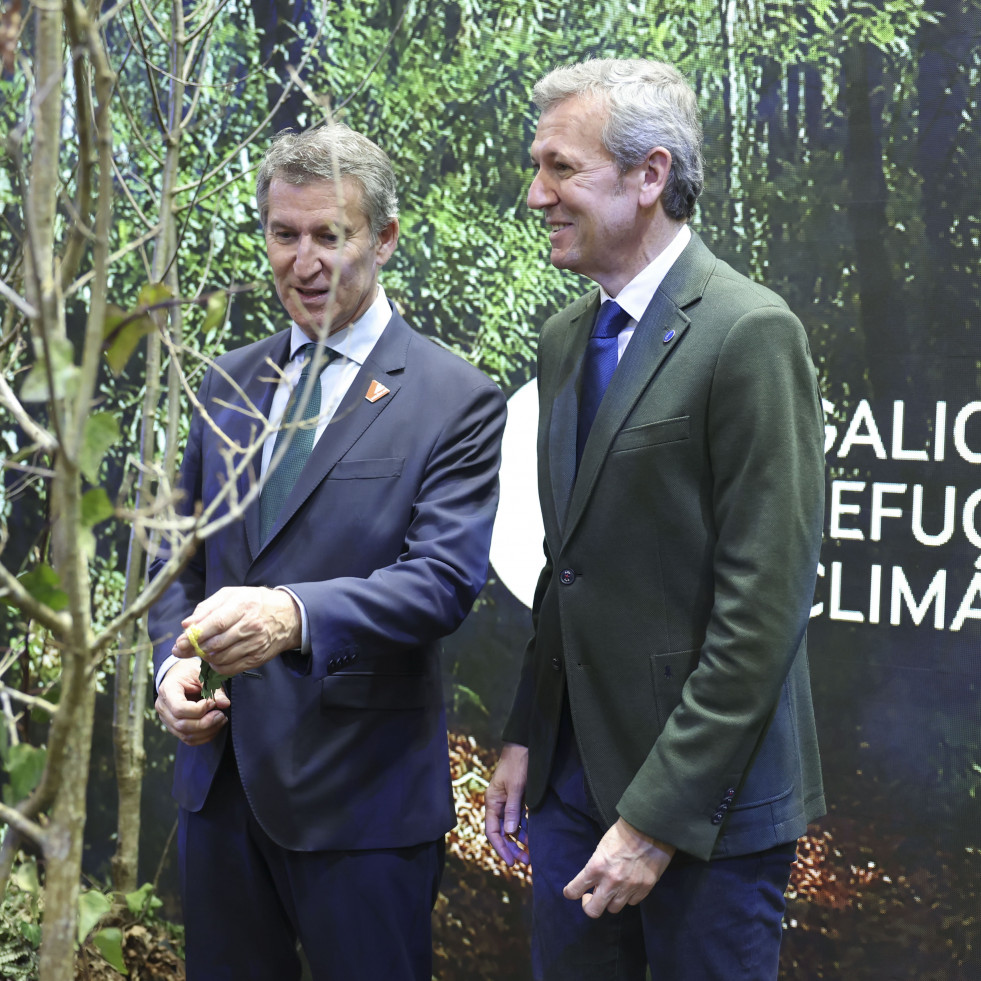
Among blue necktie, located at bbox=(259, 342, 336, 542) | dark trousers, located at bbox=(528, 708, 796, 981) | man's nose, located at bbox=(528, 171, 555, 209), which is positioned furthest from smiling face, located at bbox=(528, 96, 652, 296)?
dark trousers, located at bbox=(528, 708, 796, 981)

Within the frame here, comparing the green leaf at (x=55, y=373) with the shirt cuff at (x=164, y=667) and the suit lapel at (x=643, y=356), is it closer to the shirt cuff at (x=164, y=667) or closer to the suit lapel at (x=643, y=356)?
the suit lapel at (x=643, y=356)

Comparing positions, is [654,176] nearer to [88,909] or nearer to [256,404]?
[256,404]

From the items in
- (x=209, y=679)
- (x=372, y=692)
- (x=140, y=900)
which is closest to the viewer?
(x=209, y=679)

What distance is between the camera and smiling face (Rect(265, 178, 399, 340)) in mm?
1837

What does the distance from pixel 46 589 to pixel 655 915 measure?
3.60 ft

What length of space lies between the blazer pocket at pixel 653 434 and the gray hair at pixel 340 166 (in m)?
0.66

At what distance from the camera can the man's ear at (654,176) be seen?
160 centimetres

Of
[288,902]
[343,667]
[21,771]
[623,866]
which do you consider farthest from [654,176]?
[288,902]

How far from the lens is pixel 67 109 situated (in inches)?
125

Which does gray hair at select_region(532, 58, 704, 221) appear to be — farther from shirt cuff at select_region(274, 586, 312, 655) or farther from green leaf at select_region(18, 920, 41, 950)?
green leaf at select_region(18, 920, 41, 950)

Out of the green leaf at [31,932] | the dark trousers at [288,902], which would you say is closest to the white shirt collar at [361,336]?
the dark trousers at [288,902]

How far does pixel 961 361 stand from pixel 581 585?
49.5 inches

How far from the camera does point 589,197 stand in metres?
1.61

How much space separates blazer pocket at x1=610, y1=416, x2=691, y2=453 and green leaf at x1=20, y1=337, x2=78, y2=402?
0.90 m
